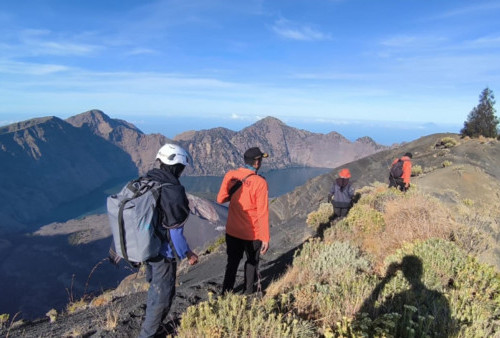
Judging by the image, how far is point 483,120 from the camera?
146 ft

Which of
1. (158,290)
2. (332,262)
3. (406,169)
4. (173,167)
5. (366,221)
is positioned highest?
(173,167)

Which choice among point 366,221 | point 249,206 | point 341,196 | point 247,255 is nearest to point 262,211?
point 249,206

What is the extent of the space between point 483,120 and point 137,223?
53620 millimetres

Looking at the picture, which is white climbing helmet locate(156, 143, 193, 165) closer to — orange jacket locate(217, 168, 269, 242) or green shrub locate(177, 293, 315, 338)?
orange jacket locate(217, 168, 269, 242)

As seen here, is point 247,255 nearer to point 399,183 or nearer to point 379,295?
point 379,295

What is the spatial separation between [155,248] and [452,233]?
659 centimetres

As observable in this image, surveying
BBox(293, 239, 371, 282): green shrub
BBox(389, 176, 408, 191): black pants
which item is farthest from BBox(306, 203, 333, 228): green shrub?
BBox(293, 239, 371, 282): green shrub

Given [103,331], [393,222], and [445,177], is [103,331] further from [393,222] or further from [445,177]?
[445,177]

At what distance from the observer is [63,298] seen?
85125 mm

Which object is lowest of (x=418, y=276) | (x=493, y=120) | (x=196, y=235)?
(x=196, y=235)

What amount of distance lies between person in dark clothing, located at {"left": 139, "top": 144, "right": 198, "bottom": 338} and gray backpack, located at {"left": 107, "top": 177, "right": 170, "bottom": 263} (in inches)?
4.8

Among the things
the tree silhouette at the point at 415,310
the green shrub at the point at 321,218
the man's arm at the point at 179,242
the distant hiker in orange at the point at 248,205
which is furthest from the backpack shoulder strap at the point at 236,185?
the green shrub at the point at 321,218

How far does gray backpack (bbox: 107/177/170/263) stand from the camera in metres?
3.20

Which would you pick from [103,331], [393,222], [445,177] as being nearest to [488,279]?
[393,222]
